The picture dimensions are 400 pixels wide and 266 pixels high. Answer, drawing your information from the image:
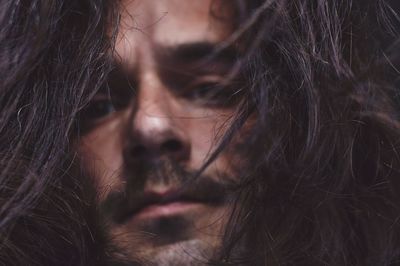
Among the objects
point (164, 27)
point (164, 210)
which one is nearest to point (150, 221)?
point (164, 210)

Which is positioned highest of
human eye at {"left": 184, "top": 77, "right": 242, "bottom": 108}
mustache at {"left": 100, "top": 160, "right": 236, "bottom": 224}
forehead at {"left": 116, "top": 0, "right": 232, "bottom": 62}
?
forehead at {"left": 116, "top": 0, "right": 232, "bottom": 62}

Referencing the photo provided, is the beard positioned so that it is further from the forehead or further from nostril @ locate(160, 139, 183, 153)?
the forehead

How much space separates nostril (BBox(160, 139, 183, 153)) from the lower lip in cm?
8

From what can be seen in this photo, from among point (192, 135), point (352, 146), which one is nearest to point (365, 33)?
point (352, 146)

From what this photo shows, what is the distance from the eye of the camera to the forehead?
1054 mm

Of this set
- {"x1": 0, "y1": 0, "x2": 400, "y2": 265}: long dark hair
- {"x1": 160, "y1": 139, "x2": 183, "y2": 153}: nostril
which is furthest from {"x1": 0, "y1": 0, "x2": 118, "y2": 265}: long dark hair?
{"x1": 160, "y1": 139, "x2": 183, "y2": 153}: nostril

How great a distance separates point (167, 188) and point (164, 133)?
8cm

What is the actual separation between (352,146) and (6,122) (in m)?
0.49

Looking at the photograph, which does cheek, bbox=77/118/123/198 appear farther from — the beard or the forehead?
the forehead

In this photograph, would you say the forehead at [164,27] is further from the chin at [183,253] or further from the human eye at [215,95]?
the chin at [183,253]

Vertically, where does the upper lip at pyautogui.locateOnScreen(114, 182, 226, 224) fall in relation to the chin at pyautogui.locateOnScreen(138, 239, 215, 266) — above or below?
above

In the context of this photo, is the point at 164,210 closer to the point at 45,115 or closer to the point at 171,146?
the point at 171,146

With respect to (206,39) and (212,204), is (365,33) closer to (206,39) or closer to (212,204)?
(206,39)

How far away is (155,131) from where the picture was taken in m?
1.01
